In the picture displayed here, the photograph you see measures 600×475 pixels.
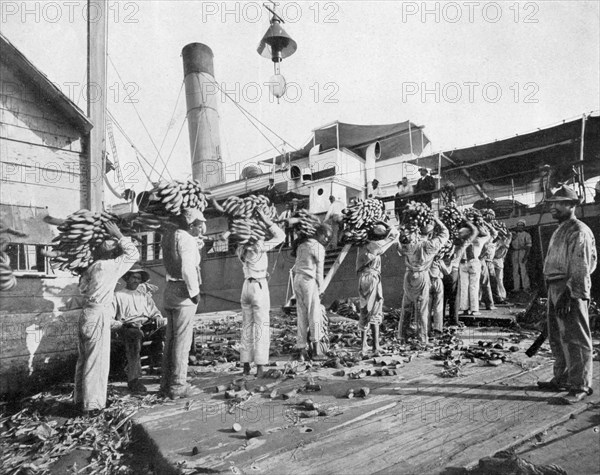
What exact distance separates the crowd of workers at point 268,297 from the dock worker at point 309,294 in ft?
0.05

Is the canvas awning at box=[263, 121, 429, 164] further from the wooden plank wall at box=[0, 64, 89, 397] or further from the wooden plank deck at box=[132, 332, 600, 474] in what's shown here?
the wooden plank deck at box=[132, 332, 600, 474]

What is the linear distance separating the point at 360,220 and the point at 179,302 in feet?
10.8

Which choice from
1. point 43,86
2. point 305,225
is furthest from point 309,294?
point 43,86

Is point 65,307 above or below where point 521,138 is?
below

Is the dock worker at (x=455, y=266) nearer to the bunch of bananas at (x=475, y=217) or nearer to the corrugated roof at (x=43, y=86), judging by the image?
the bunch of bananas at (x=475, y=217)

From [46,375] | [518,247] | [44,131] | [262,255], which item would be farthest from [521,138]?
[46,375]

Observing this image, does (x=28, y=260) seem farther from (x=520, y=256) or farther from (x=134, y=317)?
(x=520, y=256)

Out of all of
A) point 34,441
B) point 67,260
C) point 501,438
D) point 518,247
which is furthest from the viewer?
point 518,247

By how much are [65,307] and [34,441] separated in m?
2.47

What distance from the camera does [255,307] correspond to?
204 inches

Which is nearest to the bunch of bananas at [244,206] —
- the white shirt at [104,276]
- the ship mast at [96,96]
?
the white shirt at [104,276]

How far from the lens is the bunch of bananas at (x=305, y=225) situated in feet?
19.9

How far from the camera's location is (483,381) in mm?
4555

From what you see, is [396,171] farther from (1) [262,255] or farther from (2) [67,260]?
(2) [67,260]
